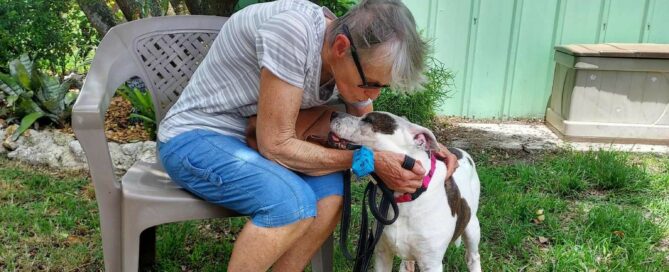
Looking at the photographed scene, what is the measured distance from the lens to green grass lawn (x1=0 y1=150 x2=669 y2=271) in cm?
291

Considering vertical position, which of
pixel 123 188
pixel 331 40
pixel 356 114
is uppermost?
pixel 331 40

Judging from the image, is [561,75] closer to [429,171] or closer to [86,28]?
[429,171]

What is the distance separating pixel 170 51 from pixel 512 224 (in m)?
2.14

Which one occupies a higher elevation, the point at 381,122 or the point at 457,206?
the point at 381,122

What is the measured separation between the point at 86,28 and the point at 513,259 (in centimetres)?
471

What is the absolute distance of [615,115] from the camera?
523 centimetres

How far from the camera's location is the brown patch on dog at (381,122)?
2.17 m

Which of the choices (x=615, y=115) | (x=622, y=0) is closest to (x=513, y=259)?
(x=615, y=115)

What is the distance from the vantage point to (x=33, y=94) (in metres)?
4.64

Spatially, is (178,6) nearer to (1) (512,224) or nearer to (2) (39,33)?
(2) (39,33)

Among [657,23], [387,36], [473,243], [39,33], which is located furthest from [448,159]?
[657,23]

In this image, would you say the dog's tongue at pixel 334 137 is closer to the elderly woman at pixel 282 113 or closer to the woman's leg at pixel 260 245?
the elderly woman at pixel 282 113

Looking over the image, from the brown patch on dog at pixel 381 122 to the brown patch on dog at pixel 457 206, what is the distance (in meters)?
0.33

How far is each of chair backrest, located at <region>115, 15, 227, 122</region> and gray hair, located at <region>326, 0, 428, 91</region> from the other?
41.4 inches
